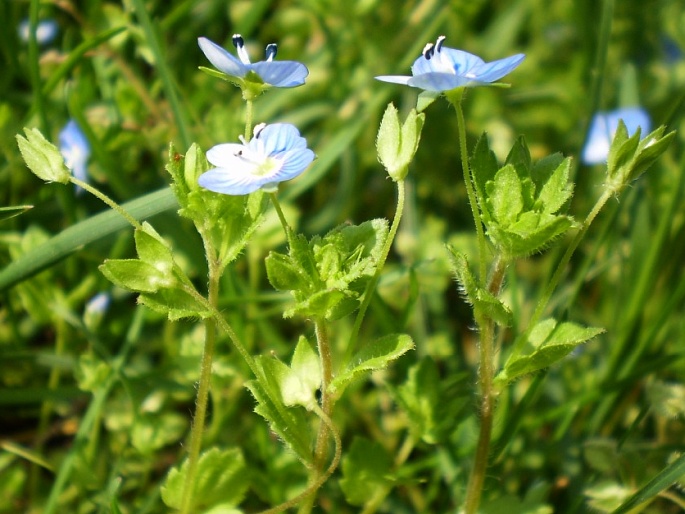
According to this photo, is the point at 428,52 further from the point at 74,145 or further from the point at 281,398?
the point at 74,145

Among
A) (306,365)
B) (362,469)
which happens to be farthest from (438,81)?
(362,469)

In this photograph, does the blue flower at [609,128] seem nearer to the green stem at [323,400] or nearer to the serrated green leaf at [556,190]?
the serrated green leaf at [556,190]

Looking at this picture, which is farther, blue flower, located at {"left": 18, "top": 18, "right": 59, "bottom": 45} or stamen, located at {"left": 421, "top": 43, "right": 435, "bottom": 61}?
blue flower, located at {"left": 18, "top": 18, "right": 59, "bottom": 45}

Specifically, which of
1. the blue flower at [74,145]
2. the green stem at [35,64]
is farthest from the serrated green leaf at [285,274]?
the blue flower at [74,145]

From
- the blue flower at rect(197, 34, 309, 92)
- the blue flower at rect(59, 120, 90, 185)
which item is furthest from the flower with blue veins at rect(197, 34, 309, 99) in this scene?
the blue flower at rect(59, 120, 90, 185)

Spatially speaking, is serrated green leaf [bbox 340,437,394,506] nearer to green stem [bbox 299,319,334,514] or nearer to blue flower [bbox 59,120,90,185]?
green stem [bbox 299,319,334,514]
